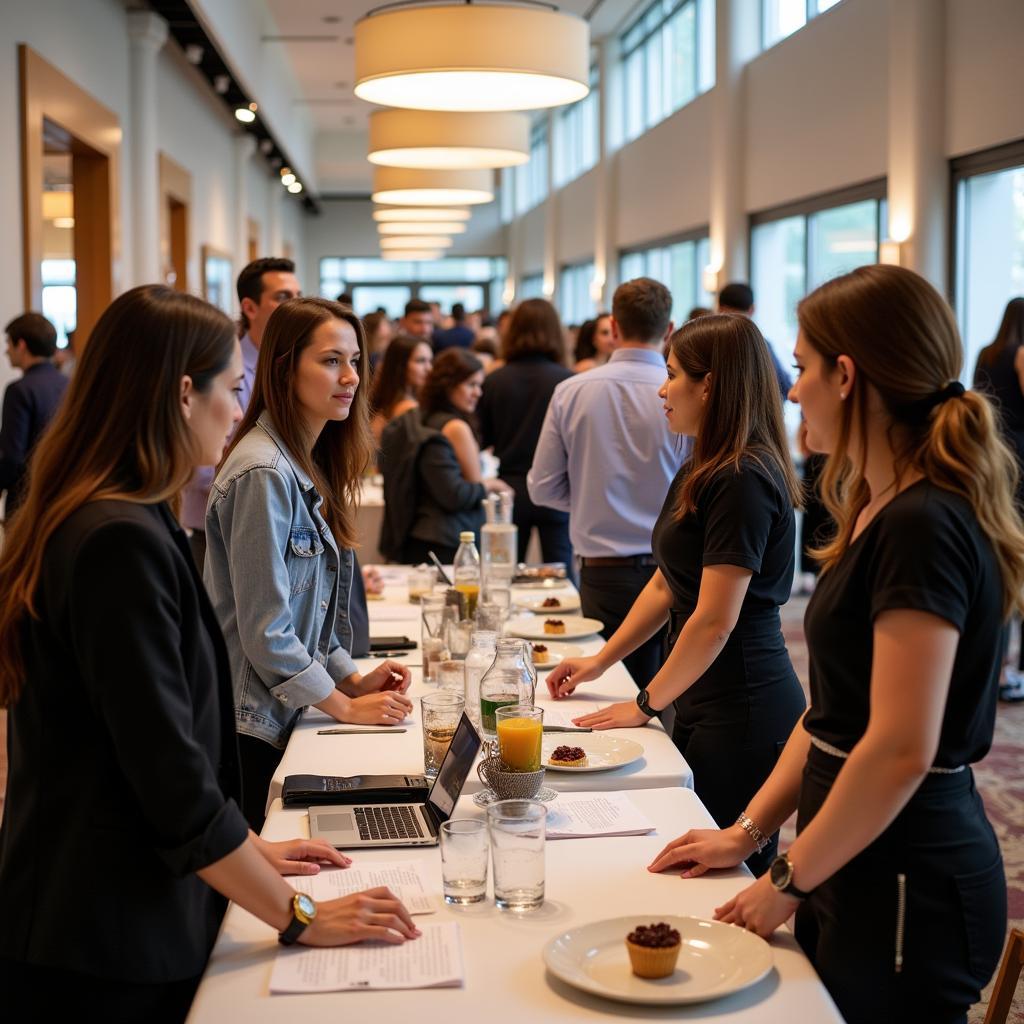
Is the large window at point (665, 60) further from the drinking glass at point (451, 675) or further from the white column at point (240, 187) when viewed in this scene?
the drinking glass at point (451, 675)

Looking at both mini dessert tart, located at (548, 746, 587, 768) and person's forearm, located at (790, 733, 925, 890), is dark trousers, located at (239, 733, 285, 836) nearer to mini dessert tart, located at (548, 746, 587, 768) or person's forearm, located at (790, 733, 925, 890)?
mini dessert tart, located at (548, 746, 587, 768)

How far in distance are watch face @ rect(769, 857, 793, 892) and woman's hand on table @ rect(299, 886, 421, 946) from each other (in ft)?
1.51

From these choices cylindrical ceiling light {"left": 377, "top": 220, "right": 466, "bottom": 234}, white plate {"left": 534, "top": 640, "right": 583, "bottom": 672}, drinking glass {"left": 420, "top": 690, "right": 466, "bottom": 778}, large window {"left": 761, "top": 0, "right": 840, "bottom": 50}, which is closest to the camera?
drinking glass {"left": 420, "top": 690, "right": 466, "bottom": 778}

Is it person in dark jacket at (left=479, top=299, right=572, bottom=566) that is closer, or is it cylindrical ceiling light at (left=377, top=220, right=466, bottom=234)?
person in dark jacket at (left=479, top=299, right=572, bottom=566)

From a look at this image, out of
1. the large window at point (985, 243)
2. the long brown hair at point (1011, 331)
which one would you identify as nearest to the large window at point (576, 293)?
the large window at point (985, 243)

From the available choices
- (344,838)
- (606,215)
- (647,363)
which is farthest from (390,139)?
(606,215)

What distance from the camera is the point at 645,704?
262cm

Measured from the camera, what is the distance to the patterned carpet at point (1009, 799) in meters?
3.50

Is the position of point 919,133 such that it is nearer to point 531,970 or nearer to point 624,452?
point 624,452

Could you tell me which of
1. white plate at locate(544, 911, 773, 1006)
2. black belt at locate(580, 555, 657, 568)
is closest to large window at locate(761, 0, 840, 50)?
black belt at locate(580, 555, 657, 568)

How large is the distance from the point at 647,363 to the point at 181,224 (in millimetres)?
7778

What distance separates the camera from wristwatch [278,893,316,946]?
5.38 ft

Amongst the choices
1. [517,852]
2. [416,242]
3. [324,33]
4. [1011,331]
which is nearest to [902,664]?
[517,852]

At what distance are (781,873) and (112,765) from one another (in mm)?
832
